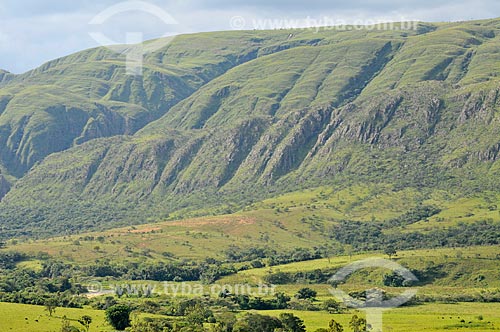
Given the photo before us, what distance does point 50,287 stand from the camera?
623 feet

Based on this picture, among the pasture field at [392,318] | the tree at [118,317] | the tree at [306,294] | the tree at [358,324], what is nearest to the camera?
the tree at [358,324]

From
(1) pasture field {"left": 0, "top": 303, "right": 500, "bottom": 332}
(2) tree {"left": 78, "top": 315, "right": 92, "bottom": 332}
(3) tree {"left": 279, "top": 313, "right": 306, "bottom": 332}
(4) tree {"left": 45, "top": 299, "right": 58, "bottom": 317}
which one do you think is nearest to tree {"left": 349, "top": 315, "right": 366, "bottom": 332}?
(1) pasture field {"left": 0, "top": 303, "right": 500, "bottom": 332}

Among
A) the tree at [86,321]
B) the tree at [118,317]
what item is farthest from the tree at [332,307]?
the tree at [86,321]

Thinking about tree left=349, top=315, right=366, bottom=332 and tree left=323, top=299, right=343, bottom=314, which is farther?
tree left=323, top=299, right=343, bottom=314

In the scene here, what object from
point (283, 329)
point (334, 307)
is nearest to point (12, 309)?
point (283, 329)

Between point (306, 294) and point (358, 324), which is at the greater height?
point (306, 294)

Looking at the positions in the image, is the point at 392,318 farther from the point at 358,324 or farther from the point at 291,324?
the point at 291,324

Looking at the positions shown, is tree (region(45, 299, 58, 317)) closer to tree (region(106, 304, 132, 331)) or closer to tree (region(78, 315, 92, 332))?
tree (region(78, 315, 92, 332))

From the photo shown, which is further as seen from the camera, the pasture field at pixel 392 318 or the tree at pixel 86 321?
the tree at pixel 86 321

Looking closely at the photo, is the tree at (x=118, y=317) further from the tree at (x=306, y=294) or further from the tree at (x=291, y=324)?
the tree at (x=306, y=294)

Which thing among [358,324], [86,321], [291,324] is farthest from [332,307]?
[86,321]

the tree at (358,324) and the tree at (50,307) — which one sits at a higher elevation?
the tree at (50,307)

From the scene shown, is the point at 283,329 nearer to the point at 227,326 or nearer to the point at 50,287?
the point at 227,326

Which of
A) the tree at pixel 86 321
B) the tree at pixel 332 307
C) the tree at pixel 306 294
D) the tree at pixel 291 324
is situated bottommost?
the tree at pixel 86 321
